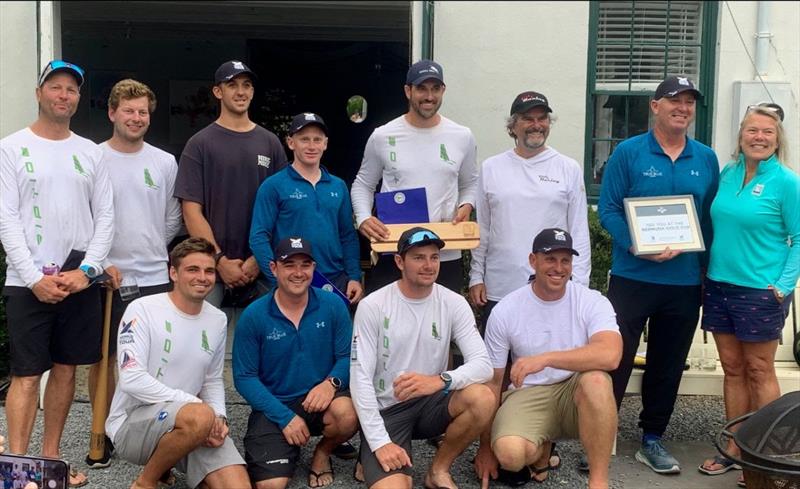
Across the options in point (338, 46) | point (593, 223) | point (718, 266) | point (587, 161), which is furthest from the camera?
point (338, 46)

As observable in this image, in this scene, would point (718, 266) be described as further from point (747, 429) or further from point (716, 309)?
point (747, 429)

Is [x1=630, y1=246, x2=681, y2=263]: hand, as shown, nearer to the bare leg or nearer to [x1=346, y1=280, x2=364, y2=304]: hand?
[x1=346, y1=280, x2=364, y2=304]: hand

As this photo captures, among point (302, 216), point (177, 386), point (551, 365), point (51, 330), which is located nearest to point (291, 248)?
point (302, 216)

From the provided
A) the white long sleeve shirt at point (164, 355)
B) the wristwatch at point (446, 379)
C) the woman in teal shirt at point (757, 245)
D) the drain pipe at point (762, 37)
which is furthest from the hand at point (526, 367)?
the drain pipe at point (762, 37)

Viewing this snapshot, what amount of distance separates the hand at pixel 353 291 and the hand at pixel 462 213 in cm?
70

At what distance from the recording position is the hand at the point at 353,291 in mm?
4887

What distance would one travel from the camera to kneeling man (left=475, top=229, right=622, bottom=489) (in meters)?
4.19

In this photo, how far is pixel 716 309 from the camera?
474cm

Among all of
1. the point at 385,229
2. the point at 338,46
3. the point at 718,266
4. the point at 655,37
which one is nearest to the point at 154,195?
the point at 385,229

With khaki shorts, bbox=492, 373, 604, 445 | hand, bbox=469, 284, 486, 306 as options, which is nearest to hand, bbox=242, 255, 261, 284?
hand, bbox=469, 284, 486, 306

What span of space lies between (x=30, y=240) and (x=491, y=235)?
254 centimetres

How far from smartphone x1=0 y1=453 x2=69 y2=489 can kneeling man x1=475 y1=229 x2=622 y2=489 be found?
7.10 ft

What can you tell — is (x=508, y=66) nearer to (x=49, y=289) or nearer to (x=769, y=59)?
(x=769, y=59)

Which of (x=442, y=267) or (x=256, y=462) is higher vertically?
(x=442, y=267)
